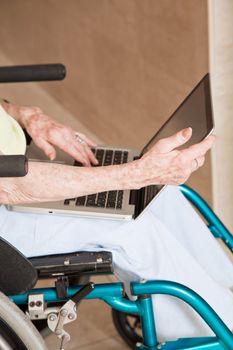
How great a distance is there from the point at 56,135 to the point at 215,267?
1.60ft

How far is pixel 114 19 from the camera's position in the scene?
80.3 inches

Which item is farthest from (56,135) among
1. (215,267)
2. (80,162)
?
(215,267)

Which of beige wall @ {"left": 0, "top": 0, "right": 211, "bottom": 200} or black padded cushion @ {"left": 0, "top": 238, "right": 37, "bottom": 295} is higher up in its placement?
beige wall @ {"left": 0, "top": 0, "right": 211, "bottom": 200}

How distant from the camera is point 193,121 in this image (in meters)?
1.36

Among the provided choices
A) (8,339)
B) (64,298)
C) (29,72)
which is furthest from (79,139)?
(8,339)

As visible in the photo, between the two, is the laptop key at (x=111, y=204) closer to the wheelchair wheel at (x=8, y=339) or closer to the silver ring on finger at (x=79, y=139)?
the silver ring on finger at (x=79, y=139)

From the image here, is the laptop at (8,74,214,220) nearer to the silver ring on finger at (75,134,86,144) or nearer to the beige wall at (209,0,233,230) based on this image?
the silver ring on finger at (75,134,86,144)

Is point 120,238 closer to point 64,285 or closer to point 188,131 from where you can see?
point 64,285

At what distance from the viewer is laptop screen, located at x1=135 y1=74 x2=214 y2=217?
50.3 inches

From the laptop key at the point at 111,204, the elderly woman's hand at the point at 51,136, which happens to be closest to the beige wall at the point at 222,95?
the elderly woman's hand at the point at 51,136

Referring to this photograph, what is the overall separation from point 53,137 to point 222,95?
50 cm

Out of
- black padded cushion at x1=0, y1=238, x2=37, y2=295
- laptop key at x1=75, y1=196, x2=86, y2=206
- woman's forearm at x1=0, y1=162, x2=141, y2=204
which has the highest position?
woman's forearm at x1=0, y1=162, x2=141, y2=204

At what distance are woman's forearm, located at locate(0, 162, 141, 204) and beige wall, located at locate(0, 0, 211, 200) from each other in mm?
635

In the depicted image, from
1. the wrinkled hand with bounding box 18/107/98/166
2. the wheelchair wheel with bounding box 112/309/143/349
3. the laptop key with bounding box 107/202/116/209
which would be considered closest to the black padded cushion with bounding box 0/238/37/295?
the laptop key with bounding box 107/202/116/209
